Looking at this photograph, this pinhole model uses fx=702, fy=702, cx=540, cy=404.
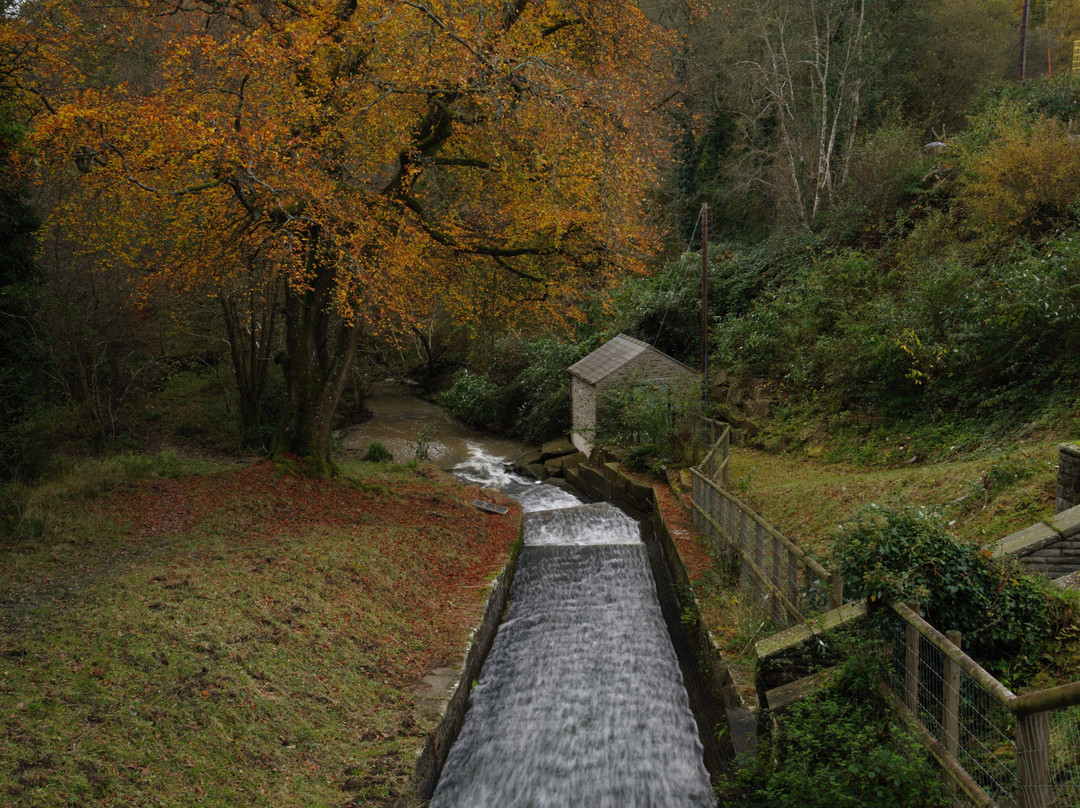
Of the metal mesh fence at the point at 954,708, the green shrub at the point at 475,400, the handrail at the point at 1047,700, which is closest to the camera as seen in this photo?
the handrail at the point at 1047,700

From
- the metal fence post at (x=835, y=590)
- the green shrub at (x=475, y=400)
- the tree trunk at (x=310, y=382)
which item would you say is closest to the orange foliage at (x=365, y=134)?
the tree trunk at (x=310, y=382)

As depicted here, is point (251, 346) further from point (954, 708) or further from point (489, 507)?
point (954, 708)

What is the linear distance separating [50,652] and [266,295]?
15980 mm

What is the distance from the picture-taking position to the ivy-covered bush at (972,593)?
5609 millimetres

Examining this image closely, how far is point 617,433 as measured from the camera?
2195 centimetres

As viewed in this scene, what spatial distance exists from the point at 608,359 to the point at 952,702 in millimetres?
18939

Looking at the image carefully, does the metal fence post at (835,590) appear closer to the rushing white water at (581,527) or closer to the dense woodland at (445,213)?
the dense woodland at (445,213)

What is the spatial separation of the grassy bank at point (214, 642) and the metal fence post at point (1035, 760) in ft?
15.6

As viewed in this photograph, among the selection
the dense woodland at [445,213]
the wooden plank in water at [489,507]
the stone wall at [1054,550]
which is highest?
the dense woodland at [445,213]

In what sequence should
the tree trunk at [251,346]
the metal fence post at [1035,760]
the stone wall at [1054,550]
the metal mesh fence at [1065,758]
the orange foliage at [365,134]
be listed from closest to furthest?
the metal fence post at [1035,760]
the metal mesh fence at [1065,758]
the stone wall at [1054,550]
the orange foliage at [365,134]
the tree trunk at [251,346]

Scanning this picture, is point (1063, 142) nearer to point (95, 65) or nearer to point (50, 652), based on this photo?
point (50, 652)

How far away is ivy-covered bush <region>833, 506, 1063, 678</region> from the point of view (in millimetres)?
5609

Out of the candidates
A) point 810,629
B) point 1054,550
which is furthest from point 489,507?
point 1054,550

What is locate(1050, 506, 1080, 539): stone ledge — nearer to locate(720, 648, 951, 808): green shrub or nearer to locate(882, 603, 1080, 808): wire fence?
locate(882, 603, 1080, 808): wire fence
